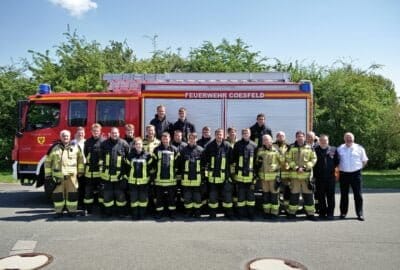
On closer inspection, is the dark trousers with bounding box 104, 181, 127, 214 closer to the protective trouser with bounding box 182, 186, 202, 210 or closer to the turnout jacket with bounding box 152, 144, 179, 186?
the turnout jacket with bounding box 152, 144, 179, 186

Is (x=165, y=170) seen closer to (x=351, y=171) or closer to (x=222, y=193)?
(x=222, y=193)

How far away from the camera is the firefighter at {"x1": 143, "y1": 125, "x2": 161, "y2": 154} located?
26.2 ft

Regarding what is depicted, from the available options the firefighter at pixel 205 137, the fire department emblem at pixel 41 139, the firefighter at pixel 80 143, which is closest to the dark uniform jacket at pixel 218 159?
the firefighter at pixel 205 137

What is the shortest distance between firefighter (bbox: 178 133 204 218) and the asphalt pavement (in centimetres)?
41

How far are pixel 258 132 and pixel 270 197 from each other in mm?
1485

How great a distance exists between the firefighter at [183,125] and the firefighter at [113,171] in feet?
4.27

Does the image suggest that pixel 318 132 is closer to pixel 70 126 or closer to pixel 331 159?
pixel 331 159

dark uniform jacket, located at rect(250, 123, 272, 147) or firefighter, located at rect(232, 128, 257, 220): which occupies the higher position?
dark uniform jacket, located at rect(250, 123, 272, 147)

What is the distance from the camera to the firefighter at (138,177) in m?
7.77

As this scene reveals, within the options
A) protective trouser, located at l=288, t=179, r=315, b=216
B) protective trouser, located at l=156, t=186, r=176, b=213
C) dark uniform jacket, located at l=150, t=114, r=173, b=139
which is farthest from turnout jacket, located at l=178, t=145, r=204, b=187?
protective trouser, located at l=288, t=179, r=315, b=216

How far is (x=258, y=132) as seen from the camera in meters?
8.62

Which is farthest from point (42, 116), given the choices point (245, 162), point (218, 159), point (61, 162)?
point (245, 162)

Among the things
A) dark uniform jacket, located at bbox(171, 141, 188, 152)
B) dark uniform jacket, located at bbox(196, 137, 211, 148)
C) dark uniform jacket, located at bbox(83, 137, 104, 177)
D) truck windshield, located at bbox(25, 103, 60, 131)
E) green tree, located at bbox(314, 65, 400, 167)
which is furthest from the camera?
green tree, located at bbox(314, 65, 400, 167)

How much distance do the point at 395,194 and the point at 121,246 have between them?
920 cm
